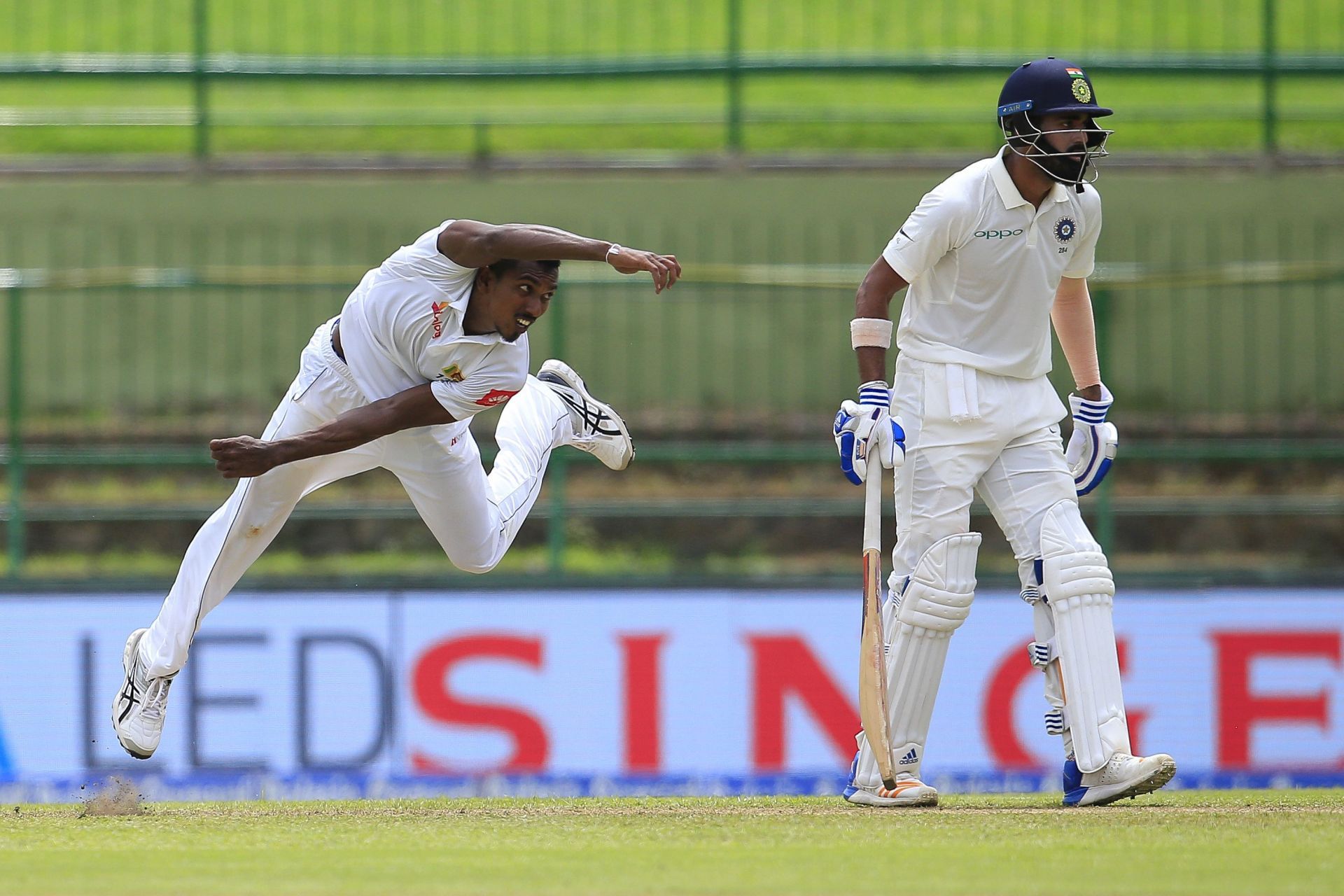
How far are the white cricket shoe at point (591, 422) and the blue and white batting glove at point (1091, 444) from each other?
5.50ft

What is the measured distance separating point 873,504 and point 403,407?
1531 mm

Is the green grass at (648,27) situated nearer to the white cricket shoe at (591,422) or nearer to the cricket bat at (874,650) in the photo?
the white cricket shoe at (591,422)

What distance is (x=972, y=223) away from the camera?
5445 mm

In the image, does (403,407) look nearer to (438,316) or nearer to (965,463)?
(438,316)

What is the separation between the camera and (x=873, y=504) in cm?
548

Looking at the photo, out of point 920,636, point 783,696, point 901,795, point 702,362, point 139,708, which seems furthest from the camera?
point 702,362

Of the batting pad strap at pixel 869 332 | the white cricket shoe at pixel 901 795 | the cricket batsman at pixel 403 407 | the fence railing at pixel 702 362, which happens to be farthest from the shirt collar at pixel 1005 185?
the fence railing at pixel 702 362

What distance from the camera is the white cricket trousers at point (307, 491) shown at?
5.59m

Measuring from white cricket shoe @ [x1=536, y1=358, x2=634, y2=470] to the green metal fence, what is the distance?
6.06 meters

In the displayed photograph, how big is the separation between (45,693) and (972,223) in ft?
17.1

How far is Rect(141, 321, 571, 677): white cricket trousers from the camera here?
5590 millimetres

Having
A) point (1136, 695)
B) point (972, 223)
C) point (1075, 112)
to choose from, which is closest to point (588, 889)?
point (972, 223)

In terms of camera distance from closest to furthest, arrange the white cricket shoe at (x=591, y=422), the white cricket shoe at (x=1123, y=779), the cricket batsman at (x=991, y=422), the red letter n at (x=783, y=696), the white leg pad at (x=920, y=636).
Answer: the white cricket shoe at (x=1123, y=779) < the cricket batsman at (x=991, y=422) < the white leg pad at (x=920, y=636) < the white cricket shoe at (x=591, y=422) < the red letter n at (x=783, y=696)

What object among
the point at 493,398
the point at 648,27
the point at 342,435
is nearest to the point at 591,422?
the point at 493,398
